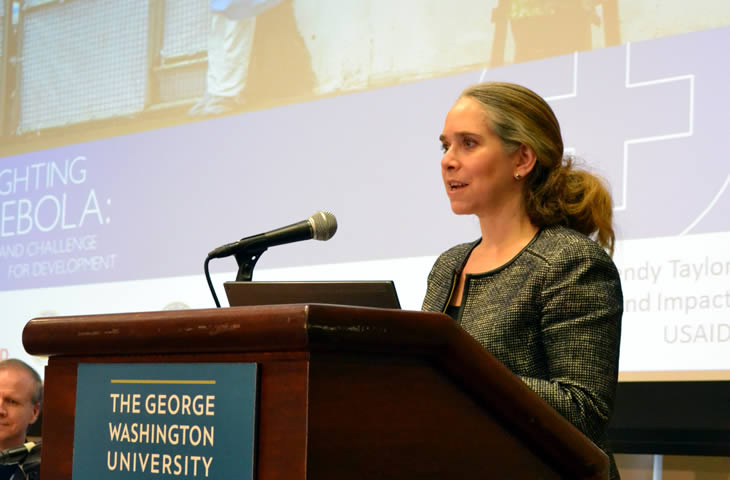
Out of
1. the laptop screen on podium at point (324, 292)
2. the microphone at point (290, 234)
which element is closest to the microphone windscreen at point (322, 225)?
the microphone at point (290, 234)

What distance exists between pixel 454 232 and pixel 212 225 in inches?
39.1

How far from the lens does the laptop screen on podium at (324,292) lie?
126 cm

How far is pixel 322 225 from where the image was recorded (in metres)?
1.55

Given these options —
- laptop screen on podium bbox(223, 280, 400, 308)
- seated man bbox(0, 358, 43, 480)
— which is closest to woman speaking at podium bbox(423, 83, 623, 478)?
laptop screen on podium bbox(223, 280, 400, 308)

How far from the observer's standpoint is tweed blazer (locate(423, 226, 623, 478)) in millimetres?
1370

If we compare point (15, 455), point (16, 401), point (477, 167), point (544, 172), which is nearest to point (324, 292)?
point (477, 167)

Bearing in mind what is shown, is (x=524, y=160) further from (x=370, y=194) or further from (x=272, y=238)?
(x=370, y=194)

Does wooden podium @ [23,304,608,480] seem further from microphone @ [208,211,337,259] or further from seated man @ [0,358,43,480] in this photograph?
seated man @ [0,358,43,480]

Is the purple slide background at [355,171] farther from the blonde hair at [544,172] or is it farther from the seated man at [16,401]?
the blonde hair at [544,172]

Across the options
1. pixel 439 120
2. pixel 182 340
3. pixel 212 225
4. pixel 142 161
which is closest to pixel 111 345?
pixel 182 340

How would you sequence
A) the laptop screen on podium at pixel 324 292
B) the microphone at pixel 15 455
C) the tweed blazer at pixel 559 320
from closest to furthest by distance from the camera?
the laptop screen on podium at pixel 324 292
the tweed blazer at pixel 559 320
the microphone at pixel 15 455

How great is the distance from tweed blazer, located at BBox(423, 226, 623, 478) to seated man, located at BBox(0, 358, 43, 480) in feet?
7.13

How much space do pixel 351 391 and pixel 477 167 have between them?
34.8 inches

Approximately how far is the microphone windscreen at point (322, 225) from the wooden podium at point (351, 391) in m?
0.55
